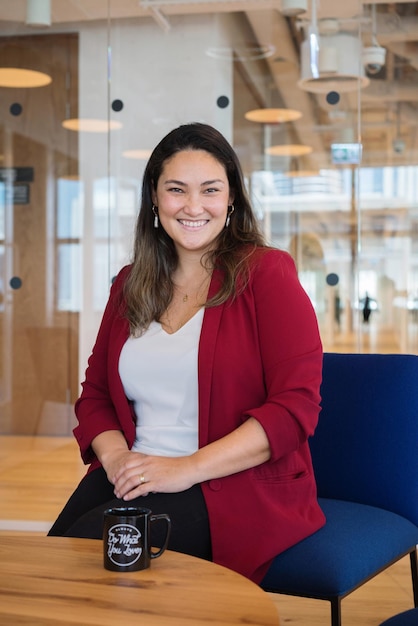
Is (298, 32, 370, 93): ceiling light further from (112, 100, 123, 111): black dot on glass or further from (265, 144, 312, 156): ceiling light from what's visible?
(112, 100, 123, 111): black dot on glass

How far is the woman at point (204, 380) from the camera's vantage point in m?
1.88

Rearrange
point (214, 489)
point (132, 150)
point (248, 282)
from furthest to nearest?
point (132, 150) → point (248, 282) → point (214, 489)

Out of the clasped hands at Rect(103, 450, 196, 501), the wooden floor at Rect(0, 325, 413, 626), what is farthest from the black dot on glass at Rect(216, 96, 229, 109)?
the clasped hands at Rect(103, 450, 196, 501)

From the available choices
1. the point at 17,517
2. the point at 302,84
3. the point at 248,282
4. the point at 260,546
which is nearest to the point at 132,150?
the point at 302,84

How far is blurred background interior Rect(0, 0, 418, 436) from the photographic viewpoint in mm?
5219

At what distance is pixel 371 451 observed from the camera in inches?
91.4

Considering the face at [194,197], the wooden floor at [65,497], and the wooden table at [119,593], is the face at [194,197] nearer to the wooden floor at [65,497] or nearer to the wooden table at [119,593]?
the wooden table at [119,593]

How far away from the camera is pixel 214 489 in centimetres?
189

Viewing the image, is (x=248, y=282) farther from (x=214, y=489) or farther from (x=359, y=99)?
(x=359, y=99)

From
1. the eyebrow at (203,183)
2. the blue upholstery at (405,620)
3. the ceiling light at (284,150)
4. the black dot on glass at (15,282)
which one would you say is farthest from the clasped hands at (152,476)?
the ceiling light at (284,150)

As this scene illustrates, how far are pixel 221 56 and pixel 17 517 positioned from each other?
2907 mm

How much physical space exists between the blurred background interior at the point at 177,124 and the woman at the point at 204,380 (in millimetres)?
3031

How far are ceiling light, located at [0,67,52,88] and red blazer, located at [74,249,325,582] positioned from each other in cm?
372

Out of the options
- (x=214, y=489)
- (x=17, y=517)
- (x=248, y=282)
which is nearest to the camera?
(x=214, y=489)
